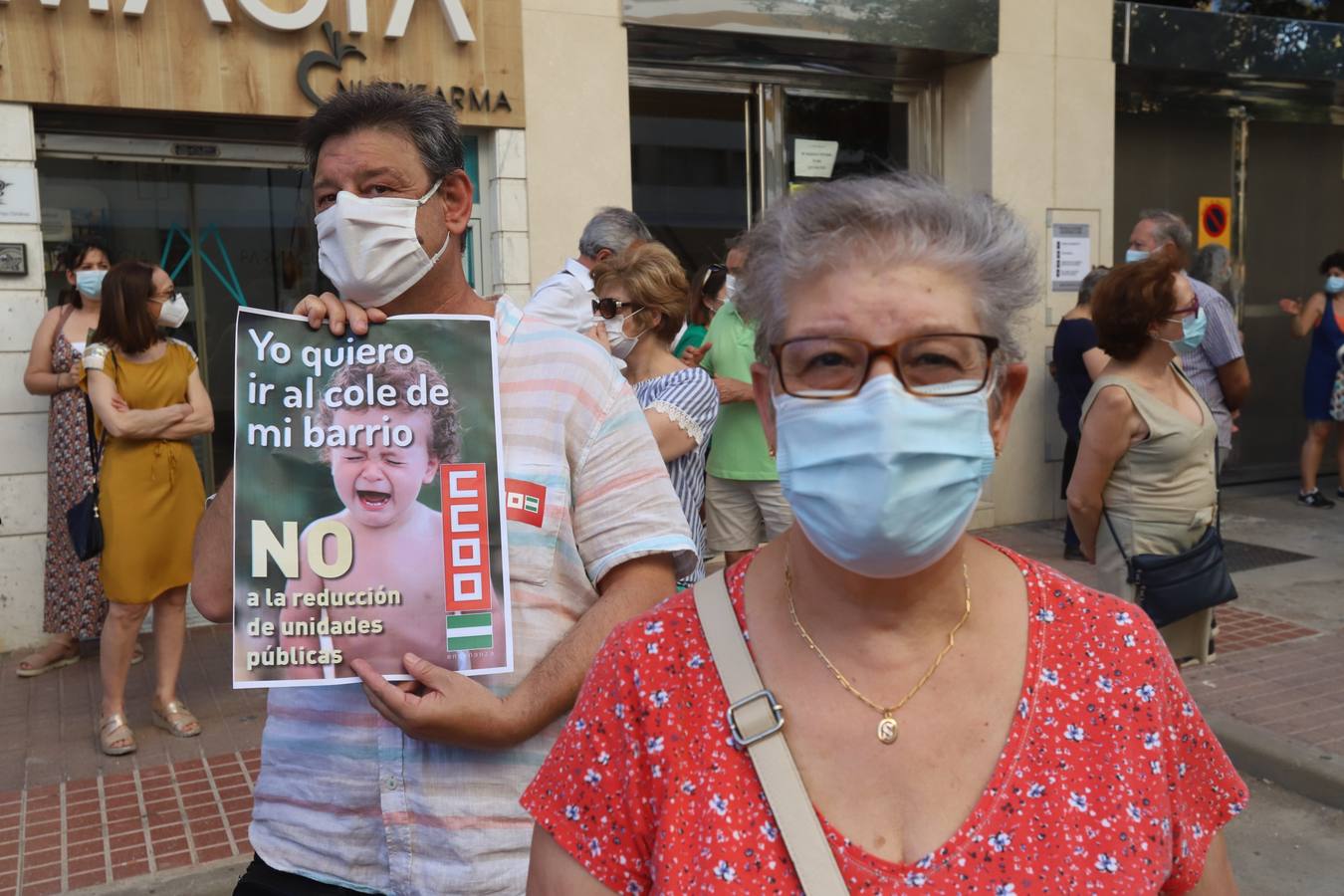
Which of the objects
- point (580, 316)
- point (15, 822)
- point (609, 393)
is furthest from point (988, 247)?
point (15, 822)

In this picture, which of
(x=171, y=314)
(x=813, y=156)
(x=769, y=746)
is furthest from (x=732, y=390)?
(x=813, y=156)

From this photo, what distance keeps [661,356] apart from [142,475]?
257 centimetres

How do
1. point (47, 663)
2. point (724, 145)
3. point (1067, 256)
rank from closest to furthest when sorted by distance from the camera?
point (47, 663)
point (724, 145)
point (1067, 256)

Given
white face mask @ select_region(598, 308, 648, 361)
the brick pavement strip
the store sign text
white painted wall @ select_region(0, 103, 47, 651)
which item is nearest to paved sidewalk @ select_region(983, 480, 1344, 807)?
white face mask @ select_region(598, 308, 648, 361)

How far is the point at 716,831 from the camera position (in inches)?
56.7

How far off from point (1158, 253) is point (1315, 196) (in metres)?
9.23

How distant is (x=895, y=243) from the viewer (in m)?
1.52

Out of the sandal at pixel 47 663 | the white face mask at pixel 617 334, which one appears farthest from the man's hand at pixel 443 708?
the sandal at pixel 47 663

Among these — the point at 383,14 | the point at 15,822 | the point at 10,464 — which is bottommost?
the point at 15,822

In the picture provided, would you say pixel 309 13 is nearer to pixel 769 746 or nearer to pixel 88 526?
pixel 88 526

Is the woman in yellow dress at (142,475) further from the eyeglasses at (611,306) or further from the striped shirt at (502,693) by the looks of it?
the striped shirt at (502,693)

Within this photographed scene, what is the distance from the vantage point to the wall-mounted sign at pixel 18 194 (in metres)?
6.54

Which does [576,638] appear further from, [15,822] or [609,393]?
[15,822]

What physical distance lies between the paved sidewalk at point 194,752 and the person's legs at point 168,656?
A: 101mm
